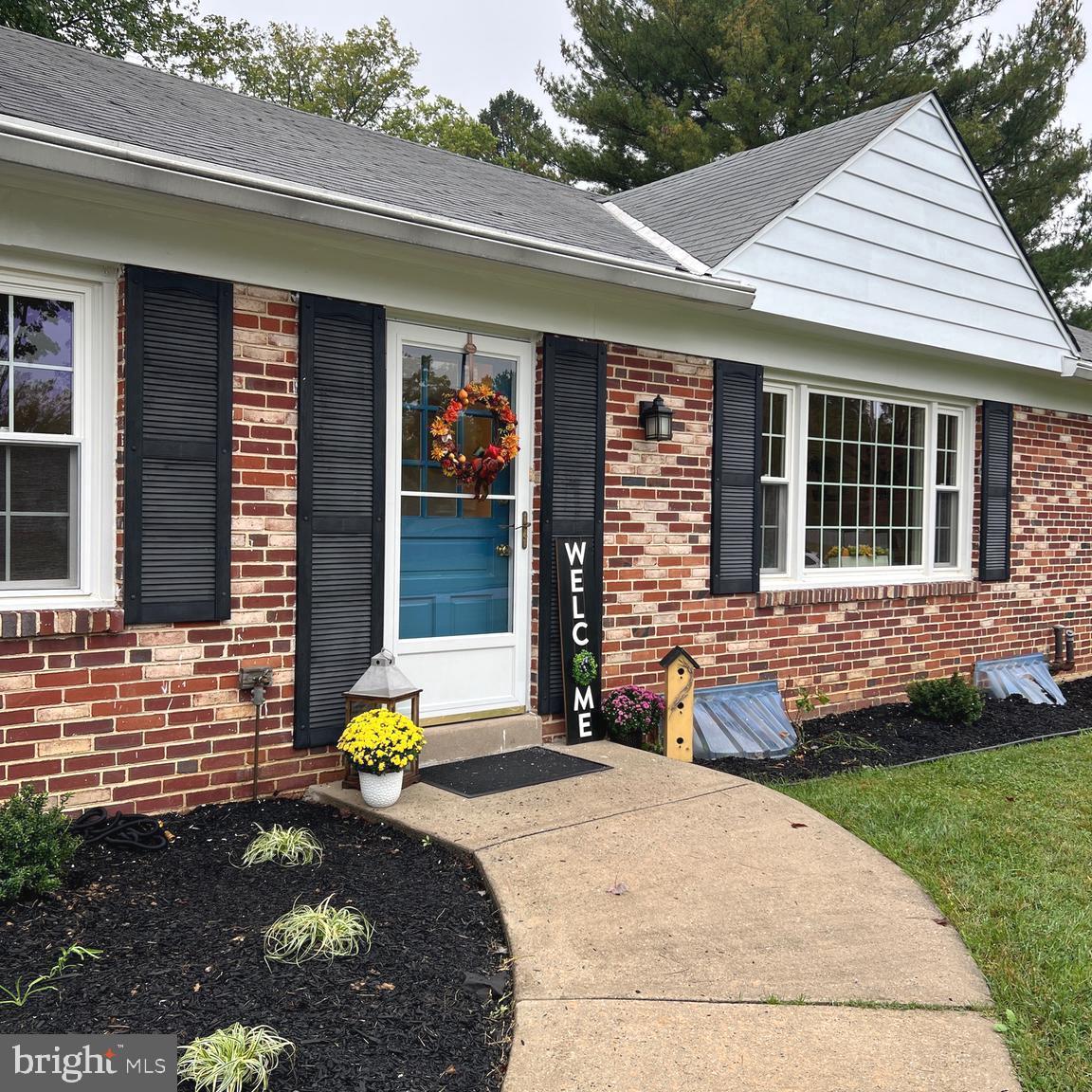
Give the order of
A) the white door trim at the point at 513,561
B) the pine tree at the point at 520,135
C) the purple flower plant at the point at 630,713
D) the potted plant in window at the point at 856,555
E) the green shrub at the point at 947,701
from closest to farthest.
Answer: the white door trim at the point at 513,561, the purple flower plant at the point at 630,713, the green shrub at the point at 947,701, the potted plant in window at the point at 856,555, the pine tree at the point at 520,135

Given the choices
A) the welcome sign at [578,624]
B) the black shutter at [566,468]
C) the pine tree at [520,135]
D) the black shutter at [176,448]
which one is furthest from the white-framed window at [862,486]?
the pine tree at [520,135]

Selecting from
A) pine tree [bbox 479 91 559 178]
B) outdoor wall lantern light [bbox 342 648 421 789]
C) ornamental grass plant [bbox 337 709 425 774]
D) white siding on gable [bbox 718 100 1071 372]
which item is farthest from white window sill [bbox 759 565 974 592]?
pine tree [bbox 479 91 559 178]

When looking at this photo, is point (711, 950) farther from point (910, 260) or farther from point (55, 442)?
point (910, 260)

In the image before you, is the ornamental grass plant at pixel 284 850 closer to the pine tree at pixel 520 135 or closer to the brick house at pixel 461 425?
the brick house at pixel 461 425

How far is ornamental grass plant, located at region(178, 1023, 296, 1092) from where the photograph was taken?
7.39 ft

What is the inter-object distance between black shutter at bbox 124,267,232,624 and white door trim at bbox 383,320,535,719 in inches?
35.1

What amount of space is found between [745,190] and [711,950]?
583 centimetres

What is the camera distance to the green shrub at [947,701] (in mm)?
6996

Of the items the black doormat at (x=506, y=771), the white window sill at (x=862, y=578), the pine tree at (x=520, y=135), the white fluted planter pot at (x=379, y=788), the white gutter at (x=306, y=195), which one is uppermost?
the pine tree at (x=520, y=135)

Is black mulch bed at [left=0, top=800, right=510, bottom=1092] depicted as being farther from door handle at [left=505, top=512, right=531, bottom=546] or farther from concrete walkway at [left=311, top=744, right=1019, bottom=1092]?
door handle at [left=505, top=512, right=531, bottom=546]

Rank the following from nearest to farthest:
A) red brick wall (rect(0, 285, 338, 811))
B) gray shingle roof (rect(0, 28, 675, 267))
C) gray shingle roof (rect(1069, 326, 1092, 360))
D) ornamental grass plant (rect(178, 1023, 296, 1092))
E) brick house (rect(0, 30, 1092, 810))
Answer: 1. ornamental grass plant (rect(178, 1023, 296, 1092))
2. red brick wall (rect(0, 285, 338, 811))
3. brick house (rect(0, 30, 1092, 810))
4. gray shingle roof (rect(0, 28, 675, 267))
5. gray shingle roof (rect(1069, 326, 1092, 360))

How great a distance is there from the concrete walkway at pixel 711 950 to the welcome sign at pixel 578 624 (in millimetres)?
960

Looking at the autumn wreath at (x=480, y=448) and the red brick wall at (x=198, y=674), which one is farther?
the autumn wreath at (x=480, y=448)

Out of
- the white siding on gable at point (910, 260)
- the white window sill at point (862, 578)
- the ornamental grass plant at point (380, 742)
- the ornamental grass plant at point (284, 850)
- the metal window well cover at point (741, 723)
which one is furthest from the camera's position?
the white window sill at point (862, 578)
